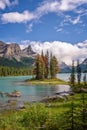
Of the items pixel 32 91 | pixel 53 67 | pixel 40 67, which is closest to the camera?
pixel 32 91

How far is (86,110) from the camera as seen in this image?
2066cm

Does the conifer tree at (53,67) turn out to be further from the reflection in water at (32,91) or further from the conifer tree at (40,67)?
the reflection in water at (32,91)

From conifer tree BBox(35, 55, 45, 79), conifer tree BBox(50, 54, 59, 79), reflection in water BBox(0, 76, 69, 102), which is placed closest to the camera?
reflection in water BBox(0, 76, 69, 102)

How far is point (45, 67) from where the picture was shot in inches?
6383

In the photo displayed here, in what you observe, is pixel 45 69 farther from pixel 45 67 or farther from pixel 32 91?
pixel 32 91

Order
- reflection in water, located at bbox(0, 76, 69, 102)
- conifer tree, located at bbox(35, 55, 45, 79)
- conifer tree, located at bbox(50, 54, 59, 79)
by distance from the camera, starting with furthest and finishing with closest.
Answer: conifer tree, located at bbox(50, 54, 59, 79)
conifer tree, located at bbox(35, 55, 45, 79)
reflection in water, located at bbox(0, 76, 69, 102)

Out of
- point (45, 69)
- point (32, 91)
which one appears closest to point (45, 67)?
point (45, 69)

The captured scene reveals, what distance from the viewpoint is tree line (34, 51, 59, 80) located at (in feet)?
510

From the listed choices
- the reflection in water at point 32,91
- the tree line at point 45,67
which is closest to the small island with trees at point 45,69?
the tree line at point 45,67

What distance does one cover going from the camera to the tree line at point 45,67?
156 meters

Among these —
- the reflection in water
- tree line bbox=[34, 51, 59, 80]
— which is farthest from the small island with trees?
the reflection in water

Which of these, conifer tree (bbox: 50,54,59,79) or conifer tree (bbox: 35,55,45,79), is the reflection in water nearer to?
conifer tree (bbox: 35,55,45,79)

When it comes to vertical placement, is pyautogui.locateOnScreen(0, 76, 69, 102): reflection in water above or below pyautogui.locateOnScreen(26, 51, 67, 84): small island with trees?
below

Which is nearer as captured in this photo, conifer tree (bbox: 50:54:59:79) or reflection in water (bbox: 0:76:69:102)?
reflection in water (bbox: 0:76:69:102)
